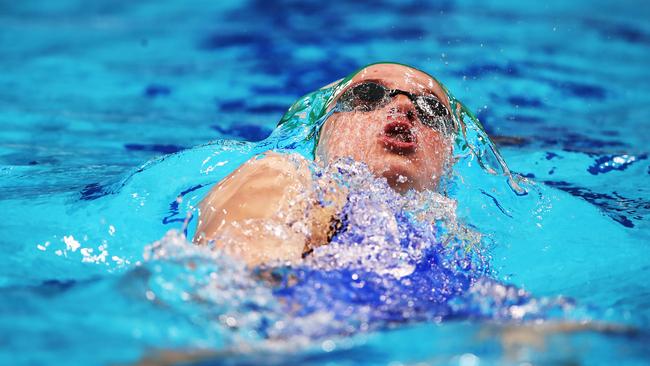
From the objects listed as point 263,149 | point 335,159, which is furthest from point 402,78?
point 263,149

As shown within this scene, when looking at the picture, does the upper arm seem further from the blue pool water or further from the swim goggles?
the swim goggles

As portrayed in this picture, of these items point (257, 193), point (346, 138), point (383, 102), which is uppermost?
point (383, 102)

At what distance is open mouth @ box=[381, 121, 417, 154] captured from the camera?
3.07 meters

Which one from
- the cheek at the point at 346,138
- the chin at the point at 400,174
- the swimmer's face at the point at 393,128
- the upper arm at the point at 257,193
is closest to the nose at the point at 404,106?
the swimmer's face at the point at 393,128

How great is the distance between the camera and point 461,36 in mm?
6695

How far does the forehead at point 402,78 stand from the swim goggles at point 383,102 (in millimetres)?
33

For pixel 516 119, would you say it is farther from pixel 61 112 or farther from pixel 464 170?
pixel 61 112

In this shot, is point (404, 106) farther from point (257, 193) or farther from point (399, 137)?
point (257, 193)

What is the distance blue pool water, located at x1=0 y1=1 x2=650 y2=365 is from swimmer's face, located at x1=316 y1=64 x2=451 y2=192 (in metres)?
0.44

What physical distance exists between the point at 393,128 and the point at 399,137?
0.06m

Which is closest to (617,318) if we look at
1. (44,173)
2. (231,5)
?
(44,173)

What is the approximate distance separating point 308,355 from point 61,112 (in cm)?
407

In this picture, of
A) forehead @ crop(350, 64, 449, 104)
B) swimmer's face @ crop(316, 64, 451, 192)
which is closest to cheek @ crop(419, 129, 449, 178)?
swimmer's face @ crop(316, 64, 451, 192)

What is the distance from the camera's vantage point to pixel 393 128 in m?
3.15
